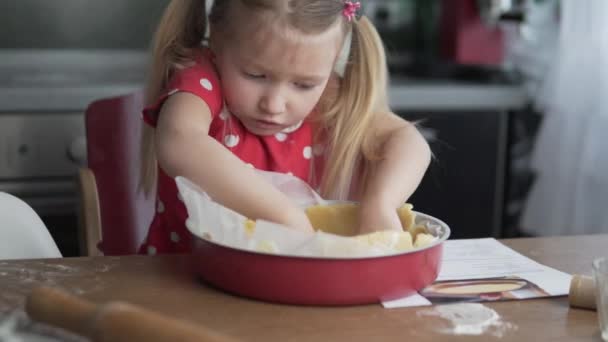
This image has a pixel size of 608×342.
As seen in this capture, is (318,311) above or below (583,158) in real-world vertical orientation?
above

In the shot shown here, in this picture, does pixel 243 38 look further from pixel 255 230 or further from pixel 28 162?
pixel 28 162

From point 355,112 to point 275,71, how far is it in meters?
0.21

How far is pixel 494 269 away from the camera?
1.00 meters

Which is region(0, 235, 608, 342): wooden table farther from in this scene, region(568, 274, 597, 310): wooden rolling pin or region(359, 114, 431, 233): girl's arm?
region(359, 114, 431, 233): girl's arm

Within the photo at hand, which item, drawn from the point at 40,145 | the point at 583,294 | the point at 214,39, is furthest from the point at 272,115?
the point at 40,145

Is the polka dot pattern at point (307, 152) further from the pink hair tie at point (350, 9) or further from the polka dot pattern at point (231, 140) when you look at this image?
the pink hair tie at point (350, 9)

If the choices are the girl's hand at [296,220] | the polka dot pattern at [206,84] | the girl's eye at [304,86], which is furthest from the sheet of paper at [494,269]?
the polka dot pattern at [206,84]

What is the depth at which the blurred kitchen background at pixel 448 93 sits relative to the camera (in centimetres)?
213

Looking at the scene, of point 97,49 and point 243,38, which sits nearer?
point 243,38

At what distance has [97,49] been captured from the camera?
2.60 m

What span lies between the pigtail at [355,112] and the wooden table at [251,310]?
35 centimetres

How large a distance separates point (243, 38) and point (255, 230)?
33 cm

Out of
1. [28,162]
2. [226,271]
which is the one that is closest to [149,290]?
[226,271]

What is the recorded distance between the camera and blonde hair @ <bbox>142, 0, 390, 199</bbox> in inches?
50.1
